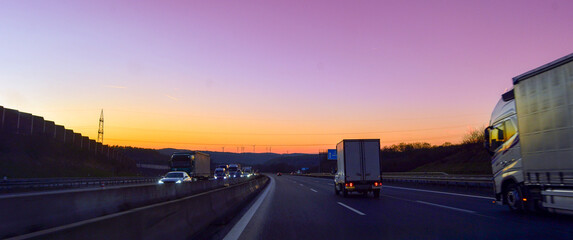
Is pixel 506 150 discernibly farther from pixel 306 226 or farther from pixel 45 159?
pixel 45 159

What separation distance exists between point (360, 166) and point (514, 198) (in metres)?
10.7

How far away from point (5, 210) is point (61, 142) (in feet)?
216

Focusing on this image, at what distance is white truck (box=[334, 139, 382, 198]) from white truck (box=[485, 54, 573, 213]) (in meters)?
9.49

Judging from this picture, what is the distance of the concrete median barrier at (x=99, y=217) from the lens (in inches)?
172

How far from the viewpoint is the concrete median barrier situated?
438 centimetres

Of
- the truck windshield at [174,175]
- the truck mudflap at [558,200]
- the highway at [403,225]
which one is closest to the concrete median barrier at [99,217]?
the highway at [403,225]

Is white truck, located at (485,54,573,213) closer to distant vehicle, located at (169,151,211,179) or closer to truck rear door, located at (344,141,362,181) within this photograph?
truck rear door, located at (344,141,362,181)

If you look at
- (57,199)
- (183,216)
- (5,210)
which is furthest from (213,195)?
(5,210)

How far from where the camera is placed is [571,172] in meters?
9.01

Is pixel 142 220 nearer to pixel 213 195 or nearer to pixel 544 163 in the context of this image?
pixel 213 195

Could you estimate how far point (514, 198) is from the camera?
36.9 feet

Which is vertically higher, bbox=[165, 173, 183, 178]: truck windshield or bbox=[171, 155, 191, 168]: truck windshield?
bbox=[171, 155, 191, 168]: truck windshield

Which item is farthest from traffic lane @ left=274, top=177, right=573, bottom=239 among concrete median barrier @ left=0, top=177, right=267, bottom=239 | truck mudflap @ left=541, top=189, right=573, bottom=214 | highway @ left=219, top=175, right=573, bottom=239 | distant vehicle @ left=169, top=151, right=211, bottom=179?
distant vehicle @ left=169, top=151, right=211, bottom=179

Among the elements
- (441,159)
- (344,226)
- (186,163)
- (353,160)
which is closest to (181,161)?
(186,163)
